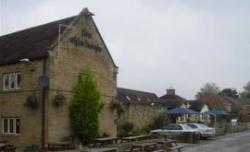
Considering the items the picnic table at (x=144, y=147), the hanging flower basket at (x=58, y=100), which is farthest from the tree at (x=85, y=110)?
the picnic table at (x=144, y=147)

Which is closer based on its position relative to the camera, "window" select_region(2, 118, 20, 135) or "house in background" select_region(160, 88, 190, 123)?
"window" select_region(2, 118, 20, 135)

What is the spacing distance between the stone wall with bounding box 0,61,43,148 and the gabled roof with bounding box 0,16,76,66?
0.61 metres

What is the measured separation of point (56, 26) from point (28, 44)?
7.56 ft

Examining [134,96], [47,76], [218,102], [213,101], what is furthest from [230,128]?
[213,101]

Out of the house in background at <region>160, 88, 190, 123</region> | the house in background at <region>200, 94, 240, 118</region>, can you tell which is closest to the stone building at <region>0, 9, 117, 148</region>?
the house in background at <region>160, 88, 190, 123</region>

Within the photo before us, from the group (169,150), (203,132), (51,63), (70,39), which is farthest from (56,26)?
(203,132)

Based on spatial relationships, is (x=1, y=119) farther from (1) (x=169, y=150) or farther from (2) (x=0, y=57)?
(1) (x=169, y=150)

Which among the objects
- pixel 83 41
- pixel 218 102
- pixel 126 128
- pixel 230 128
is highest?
pixel 83 41

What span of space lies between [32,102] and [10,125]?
10.9ft

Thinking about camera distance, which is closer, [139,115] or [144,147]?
[144,147]

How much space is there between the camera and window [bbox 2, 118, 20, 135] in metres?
28.3

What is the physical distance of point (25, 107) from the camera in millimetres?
27656

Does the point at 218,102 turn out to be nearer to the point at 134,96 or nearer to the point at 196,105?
the point at 196,105

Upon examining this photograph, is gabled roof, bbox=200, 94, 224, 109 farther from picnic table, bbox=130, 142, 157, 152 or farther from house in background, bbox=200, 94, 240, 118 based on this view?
picnic table, bbox=130, 142, 157, 152
